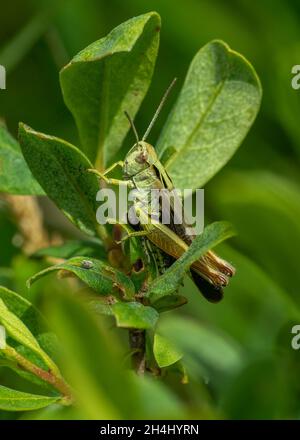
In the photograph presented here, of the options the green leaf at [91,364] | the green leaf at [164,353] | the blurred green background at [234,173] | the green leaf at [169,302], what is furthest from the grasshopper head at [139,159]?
the green leaf at [91,364]

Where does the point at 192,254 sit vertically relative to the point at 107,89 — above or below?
below

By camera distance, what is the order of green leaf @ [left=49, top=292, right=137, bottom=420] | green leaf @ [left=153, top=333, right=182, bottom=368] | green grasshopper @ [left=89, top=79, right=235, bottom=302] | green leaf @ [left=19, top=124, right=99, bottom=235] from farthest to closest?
1. green grasshopper @ [left=89, top=79, right=235, bottom=302]
2. green leaf @ [left=19, top=124, right=99, bottom=235]
3. green leaf @ [left=153, top=333, right=182, bottom=368]
4. green leaf @ [left=49, top=292, right=137, bottom=420]

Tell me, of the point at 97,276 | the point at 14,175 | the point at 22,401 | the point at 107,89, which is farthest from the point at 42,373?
the point at 107,89

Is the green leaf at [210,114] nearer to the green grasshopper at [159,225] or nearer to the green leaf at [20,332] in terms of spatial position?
the green grasshopper at [159,225]

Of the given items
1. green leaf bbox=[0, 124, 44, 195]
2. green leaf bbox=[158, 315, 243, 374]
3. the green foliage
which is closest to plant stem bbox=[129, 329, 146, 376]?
the green foliage

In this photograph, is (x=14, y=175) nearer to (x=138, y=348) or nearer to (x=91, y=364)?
(x=138, y=348)

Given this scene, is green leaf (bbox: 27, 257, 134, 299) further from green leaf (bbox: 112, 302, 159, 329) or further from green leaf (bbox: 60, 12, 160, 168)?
green leaf (bbox: 60, 12, 160, 168)

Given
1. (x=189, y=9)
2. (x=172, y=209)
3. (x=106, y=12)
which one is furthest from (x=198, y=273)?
(x=106, y=12)
